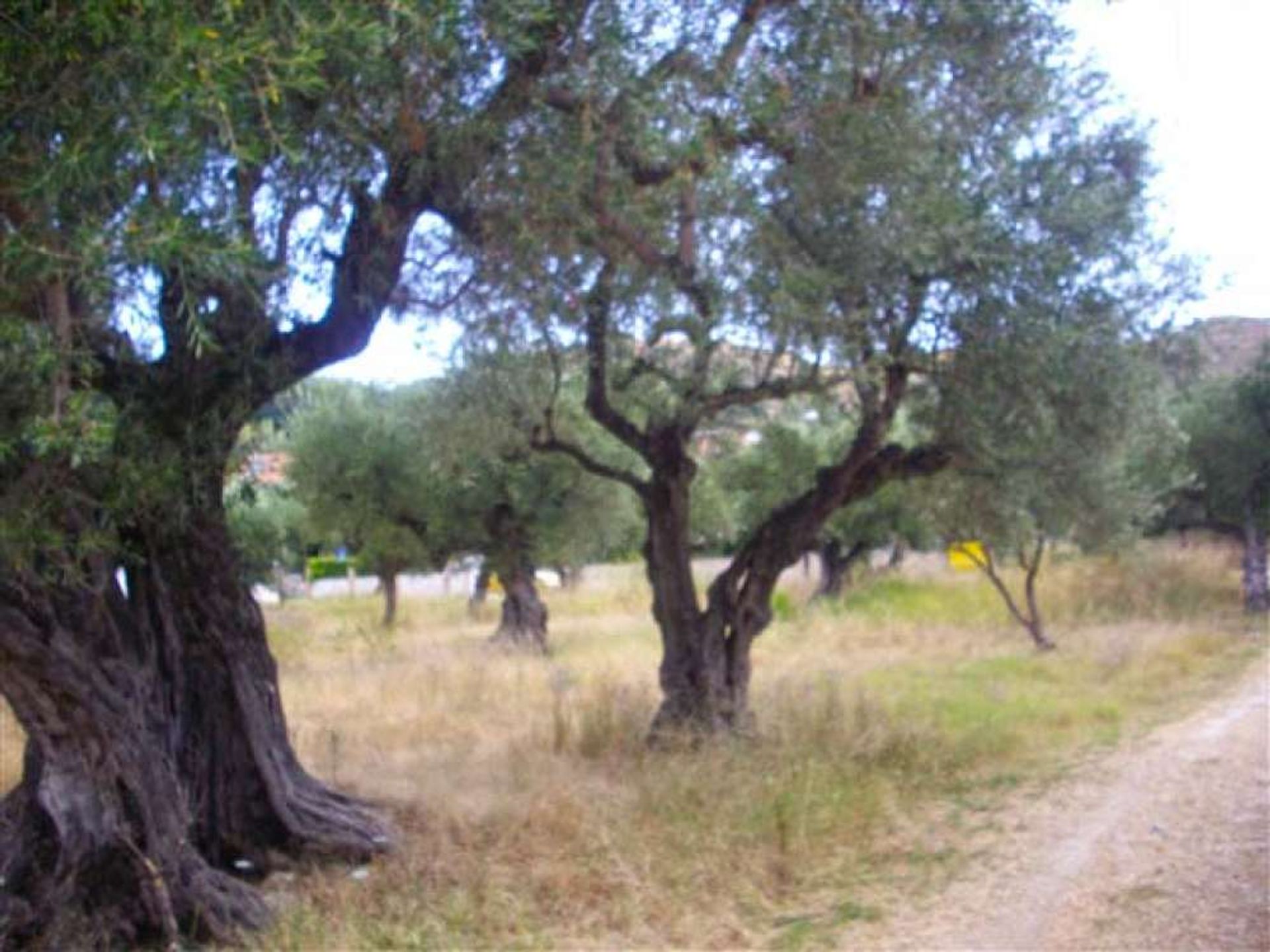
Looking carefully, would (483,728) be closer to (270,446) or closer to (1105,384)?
(270,446)

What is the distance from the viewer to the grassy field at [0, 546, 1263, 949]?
7848 millimetres

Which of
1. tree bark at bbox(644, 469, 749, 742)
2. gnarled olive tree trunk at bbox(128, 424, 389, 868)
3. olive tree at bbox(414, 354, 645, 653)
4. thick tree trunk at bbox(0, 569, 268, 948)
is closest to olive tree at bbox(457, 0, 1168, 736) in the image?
tree bark at bbox(644, 469, 749, 742)

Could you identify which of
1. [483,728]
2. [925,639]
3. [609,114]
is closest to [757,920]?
[609,114]

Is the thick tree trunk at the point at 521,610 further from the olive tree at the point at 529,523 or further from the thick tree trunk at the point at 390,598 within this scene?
the thick tree trunk at the point at 390,598

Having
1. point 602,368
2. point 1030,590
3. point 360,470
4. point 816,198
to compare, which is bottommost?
point 1030,590

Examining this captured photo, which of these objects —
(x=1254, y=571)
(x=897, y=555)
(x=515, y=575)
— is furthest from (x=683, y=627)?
(x=897, y=555)

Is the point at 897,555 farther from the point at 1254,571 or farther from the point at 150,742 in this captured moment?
the point at 150,742

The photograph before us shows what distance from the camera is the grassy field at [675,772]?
7848 mm

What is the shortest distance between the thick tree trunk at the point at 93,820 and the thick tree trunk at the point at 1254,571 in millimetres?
23462

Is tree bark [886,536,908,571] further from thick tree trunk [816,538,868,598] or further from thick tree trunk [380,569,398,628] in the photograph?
thick tree trunk [380,569,398,628]

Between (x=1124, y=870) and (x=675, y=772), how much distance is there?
3.17 meters

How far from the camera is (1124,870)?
856cm

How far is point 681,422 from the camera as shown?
12312 mm

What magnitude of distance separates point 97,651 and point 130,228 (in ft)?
8.62
